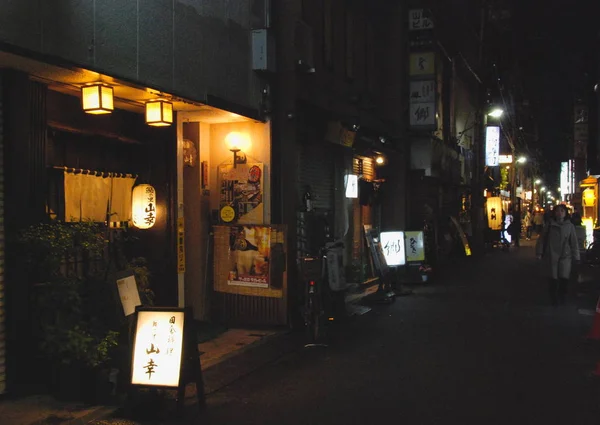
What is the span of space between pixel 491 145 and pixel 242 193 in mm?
31308

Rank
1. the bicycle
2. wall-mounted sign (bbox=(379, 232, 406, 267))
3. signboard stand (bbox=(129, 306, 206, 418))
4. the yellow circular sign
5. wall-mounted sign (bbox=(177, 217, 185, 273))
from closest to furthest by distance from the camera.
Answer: signboard stand (bbox=(129, 306, 206, 418)) → the bicycle → wall-mounted sign (bbox=(177, 217, 185, 273)) → the yellow circular sign → wall-mounted sign (bbox=(379, 232, 406, 267))

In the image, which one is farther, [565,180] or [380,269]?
[565,180]

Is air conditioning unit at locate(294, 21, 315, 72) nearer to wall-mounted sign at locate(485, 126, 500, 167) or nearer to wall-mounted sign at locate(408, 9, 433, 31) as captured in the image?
wall-mounted sign at locate(408, 9, 433, 31)

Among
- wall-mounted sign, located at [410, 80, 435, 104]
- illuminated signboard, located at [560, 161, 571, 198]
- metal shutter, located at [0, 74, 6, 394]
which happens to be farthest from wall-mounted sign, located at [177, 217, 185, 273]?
illuminated signboard, located at [560, 161, 571, 198]

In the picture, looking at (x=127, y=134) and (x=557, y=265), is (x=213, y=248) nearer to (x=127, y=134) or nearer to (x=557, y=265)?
(x=127, y=134)

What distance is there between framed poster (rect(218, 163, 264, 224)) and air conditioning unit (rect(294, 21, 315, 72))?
2377 millimetres

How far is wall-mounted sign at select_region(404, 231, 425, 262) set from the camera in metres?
19.1

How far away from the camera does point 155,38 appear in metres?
9.23

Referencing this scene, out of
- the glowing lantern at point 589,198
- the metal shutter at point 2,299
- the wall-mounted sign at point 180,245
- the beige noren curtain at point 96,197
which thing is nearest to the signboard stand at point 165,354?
the metal shutter at point 2,299

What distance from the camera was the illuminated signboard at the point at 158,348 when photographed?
7.01 metres

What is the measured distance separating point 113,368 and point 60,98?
3872 mm

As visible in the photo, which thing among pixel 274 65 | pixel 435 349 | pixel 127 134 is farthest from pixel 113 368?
pixel 274 65

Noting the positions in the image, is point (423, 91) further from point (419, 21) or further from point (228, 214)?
point (228, 214)

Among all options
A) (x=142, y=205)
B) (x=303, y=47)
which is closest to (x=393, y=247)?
(x=303, y=47)
